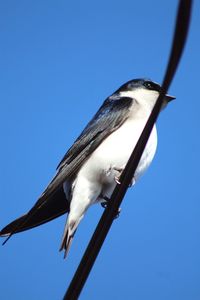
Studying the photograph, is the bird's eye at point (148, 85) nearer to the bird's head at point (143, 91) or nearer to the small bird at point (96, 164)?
the bird's head at point (143, 91)

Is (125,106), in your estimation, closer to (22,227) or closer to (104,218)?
(22,227)

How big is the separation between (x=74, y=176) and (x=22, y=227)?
23.7 inches

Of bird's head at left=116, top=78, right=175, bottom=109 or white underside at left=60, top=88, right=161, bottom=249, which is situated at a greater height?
bird's head at left=116, top=78, right=175, bottom=109

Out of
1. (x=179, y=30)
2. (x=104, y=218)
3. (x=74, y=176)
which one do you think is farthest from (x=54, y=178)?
(x=179, y=30)

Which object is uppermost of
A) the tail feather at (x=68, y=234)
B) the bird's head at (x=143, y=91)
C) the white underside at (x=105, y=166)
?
the bird's head at (x=143, y=91)

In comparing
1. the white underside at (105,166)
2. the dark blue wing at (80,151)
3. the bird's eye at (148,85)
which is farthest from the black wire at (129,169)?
the bird's eye at (148,85)

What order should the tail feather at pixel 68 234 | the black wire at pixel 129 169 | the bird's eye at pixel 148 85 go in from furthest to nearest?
1. the bird's eye at pixel 148 85
2. the tail feather at pixel 68 234
3. the black wire at pixel 129 169

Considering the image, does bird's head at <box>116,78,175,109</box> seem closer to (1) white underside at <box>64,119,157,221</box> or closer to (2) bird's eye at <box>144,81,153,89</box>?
(2) bird's eye at <box>144,81,153,89</box>

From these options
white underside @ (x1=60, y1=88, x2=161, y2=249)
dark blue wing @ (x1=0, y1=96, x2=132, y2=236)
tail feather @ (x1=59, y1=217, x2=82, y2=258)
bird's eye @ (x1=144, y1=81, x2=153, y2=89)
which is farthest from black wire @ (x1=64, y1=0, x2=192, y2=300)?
bird's eye @ (x1=144, y1=81, x2=153, y2=89)

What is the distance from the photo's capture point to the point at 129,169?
1308 mm

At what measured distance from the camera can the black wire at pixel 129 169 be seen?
0.79 meters

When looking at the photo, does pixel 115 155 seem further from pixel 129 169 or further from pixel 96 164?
pixel 129 169

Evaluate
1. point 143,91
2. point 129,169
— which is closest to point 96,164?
point 143,91

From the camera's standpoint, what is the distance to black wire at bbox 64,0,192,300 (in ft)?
2.60
